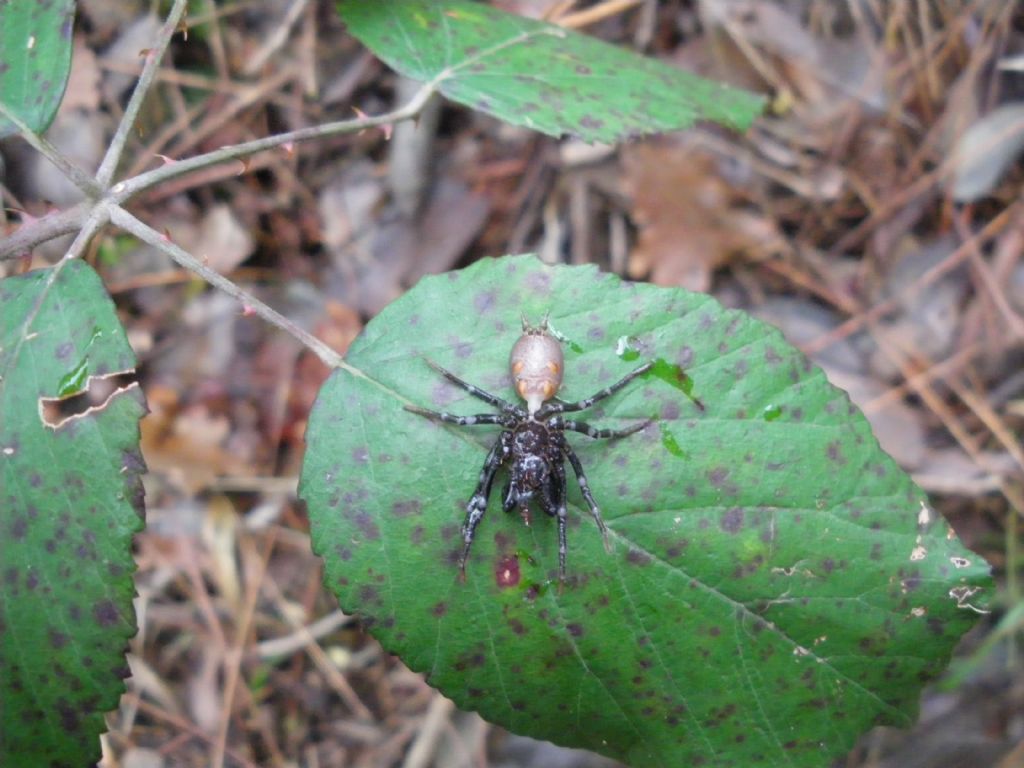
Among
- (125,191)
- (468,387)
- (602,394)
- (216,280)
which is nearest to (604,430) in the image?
(602,394)

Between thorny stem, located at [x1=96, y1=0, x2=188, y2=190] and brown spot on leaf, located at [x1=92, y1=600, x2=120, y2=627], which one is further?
thorny stem, located at [x1=96, y1=0, x2=188, y2=190]

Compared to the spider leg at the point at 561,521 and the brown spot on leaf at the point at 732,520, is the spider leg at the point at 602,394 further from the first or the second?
the brown spot on leaf at the point at 732,520

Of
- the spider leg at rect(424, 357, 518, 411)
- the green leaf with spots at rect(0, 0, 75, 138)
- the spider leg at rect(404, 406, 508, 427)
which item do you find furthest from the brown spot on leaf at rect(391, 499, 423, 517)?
the green leaf with spots at rect(0, 0, 75, 138)

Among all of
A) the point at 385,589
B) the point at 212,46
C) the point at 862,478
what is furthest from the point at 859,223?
the point at 212,46

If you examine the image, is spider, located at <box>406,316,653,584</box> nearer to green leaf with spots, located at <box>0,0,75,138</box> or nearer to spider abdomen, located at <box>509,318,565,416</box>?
spider abdomen, located at <box>509,318,565,416</box>

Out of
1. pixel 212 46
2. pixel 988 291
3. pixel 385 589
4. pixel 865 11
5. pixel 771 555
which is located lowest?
pixel 385 589

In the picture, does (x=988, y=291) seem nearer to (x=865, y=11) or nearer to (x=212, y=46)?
(x=865, y=11)

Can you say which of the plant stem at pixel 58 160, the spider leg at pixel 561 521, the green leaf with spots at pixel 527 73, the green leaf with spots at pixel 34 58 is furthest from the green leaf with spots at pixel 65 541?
the green leaf with spots at pixel 527 73

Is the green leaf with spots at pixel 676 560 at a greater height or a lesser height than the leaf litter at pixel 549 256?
lesser
